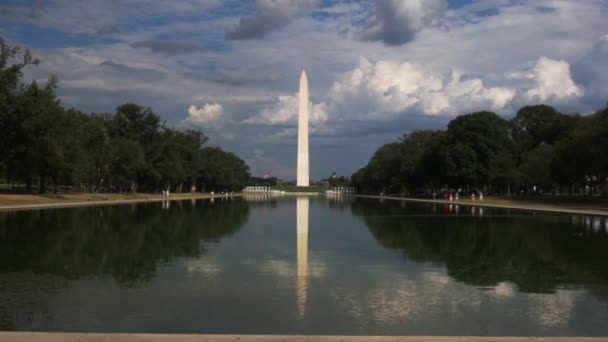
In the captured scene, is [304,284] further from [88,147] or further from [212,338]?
[88,147]

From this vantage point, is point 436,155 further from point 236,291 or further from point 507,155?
point 236,291

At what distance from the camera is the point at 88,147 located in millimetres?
63500

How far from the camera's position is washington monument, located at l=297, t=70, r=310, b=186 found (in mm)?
82825

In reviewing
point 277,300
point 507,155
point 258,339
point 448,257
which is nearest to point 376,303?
point 277,300

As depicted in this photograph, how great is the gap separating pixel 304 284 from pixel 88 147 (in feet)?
190

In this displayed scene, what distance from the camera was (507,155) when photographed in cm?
6650

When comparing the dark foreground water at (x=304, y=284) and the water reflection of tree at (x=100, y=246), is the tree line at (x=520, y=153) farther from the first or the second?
the water reflection of tree at (x=100, y=246)

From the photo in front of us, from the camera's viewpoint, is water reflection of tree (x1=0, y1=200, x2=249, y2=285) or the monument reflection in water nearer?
the monument reflection in water

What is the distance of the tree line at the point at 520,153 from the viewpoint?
48562 millimetres

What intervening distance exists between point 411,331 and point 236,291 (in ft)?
11.5

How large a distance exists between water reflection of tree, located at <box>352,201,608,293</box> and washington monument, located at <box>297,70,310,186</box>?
196ft

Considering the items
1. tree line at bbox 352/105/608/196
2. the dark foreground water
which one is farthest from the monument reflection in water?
tree line at bbox 352/105/608/196

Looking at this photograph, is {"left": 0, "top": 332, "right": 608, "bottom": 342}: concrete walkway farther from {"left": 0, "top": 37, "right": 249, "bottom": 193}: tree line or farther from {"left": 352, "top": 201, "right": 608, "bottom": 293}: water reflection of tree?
{"left": 0, "top": 37, "right": 249, "bottom": 193}: tree line

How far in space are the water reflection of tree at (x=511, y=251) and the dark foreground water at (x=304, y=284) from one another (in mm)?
41
